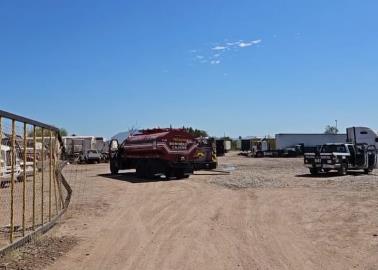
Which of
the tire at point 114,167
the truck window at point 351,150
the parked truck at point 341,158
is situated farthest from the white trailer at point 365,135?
the tire at point 114,167

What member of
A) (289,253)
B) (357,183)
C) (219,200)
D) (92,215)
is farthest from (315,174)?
(289,253)

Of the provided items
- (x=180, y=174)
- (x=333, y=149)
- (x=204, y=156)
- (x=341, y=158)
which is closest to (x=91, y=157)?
(x=204, y=156)

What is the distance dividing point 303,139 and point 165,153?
51.4 m

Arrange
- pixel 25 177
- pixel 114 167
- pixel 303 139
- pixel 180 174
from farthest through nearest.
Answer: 1. pixel 303 139
2. pixel 114 167
3. pixel 180 174
4. pixel 25 177

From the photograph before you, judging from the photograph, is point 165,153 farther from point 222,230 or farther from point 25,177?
point 25,177

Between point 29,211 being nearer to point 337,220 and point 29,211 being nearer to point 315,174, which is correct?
point 337,220

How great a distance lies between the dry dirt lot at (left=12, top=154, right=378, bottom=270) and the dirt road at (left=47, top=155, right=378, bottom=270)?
0.02m

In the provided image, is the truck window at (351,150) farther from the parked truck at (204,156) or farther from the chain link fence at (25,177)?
the chain link fence at (25,177)

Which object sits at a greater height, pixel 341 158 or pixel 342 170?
pixel 341 158

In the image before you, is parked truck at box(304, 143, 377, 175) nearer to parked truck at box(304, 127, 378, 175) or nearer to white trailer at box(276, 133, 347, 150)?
parked truck at box(304, 127, 378, 175)

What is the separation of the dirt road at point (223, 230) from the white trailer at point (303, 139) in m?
55.1

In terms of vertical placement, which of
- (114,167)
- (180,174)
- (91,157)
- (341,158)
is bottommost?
(180,174)

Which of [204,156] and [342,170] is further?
[204,156]

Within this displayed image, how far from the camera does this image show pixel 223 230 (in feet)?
37.6
